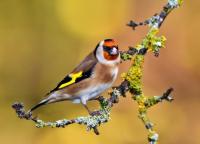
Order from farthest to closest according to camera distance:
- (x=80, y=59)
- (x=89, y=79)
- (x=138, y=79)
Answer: (x=80, y=59) < (x=89, y=79) < (x=138, y=79)

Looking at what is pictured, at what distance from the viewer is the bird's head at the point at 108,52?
5221 mm

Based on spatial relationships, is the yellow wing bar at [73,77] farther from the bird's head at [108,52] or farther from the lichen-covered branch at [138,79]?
the lichen-covered branch at [138,79]

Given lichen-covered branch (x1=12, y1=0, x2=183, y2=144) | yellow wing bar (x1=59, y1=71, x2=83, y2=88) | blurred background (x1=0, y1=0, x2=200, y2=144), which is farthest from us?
blurred background (x1=0, y1=0, x2=200, y2=144)

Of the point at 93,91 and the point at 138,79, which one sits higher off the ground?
the point at 93,91

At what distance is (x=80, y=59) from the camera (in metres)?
7.79

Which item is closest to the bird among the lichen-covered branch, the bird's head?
the bird's head

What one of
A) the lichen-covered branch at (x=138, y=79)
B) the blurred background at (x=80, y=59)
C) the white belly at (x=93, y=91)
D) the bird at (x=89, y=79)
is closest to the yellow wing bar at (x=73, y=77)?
the bird at (x=89, y=79)

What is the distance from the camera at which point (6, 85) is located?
786cm

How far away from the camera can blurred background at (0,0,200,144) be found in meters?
7.44

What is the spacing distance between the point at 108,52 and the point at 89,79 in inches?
11.6

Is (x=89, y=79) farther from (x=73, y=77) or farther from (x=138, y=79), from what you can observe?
(x=138, y=79)

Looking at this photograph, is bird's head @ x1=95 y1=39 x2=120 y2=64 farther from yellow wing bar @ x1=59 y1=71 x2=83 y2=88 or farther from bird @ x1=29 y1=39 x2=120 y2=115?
yellow wing bar @ x1=59 y1=71 x2=83 y2=88

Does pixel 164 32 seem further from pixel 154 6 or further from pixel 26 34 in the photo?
pixel 26 34

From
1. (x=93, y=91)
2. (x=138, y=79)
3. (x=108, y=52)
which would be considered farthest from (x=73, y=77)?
(x=138, y=79)
